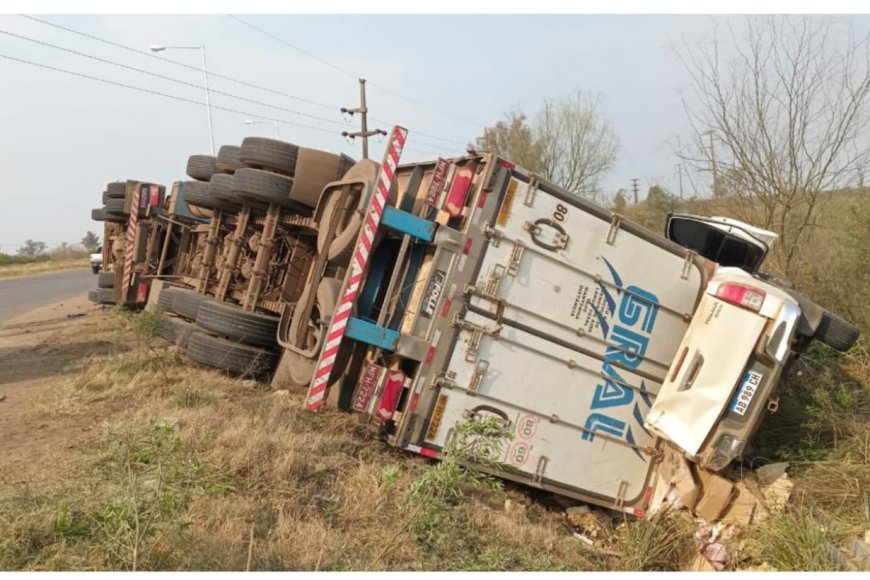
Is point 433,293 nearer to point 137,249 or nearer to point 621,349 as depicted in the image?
point 621,349

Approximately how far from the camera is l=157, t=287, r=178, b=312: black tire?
772cm

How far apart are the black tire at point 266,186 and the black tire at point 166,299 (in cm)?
195

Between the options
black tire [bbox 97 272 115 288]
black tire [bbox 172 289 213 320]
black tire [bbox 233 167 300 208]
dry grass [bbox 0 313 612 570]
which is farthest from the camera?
black tire [bbox 97 272 115 288]

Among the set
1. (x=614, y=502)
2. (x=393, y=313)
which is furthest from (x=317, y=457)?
(x=614, y=502)

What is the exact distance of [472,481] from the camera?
3.23m

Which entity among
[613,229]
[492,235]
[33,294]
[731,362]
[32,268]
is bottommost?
[32,268]

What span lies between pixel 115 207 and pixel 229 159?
5204 millimetres

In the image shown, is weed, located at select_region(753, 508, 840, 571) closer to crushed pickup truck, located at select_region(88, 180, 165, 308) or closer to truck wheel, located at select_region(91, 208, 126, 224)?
crushed pickup truck, located at select_region(88, 180, 165, 308)

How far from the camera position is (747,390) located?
431 centimetres

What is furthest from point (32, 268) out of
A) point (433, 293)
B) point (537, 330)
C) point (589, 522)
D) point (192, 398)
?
point (589, 522)

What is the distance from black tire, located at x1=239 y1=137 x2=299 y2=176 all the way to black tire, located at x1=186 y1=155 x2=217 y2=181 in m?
2.70

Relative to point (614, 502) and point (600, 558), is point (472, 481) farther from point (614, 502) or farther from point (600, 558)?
point (614, 502)

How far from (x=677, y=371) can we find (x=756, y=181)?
5.72 metres

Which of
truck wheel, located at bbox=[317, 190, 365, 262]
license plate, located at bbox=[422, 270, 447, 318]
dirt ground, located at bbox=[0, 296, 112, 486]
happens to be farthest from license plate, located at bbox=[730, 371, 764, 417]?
dirt ground, located at bbox=[0, 296, 112, 486]
